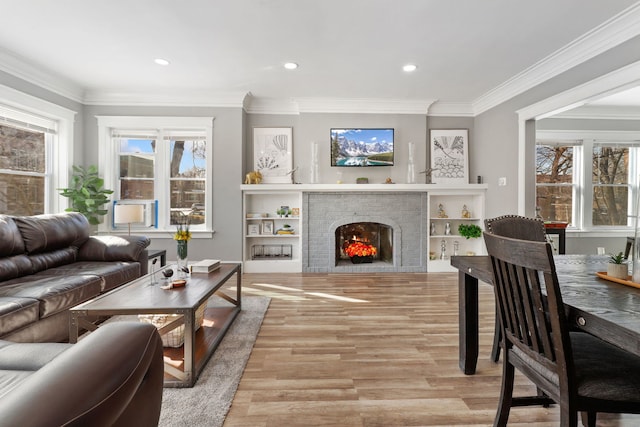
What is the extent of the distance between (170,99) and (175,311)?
153 inches

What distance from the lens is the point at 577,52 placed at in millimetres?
3143

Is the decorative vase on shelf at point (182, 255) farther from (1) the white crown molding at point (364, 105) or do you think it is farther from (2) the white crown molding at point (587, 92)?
(2) the white crown molding at point (587, 92)

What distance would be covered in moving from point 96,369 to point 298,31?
304 centimetres

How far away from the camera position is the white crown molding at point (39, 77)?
3.46m

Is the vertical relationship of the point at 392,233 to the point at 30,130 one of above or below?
below

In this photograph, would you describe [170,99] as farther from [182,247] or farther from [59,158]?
[182,247]

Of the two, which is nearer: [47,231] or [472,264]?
[472,264]

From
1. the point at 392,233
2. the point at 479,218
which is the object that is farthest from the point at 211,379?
the point at 479,218

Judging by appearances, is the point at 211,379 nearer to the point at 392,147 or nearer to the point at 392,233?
the point at 392,233

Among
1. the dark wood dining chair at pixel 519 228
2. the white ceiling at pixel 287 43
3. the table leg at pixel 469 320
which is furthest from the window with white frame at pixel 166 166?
the dark wood dining chair at pixel 519 228

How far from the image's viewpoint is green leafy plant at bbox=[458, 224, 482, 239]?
4738 mm

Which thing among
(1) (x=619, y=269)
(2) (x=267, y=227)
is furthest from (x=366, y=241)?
(1) (x=619, y=269)

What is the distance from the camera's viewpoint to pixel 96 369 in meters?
0.72

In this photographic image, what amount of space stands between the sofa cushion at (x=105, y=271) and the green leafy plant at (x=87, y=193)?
4.66 ft
